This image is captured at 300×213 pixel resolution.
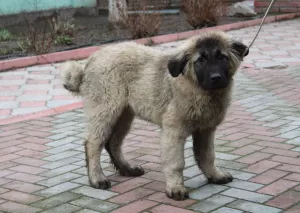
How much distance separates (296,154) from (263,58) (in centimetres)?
486

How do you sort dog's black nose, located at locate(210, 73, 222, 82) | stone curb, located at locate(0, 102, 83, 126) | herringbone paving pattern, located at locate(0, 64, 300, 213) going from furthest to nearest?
stone curb, located at locate(0, 102, 83, 126) → herringbone paving pattern, located at locate(0, 64, 300, 213) → dog's black nose, located at locate(210, 73, 222, 82)

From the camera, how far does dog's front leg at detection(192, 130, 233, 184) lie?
4.66m

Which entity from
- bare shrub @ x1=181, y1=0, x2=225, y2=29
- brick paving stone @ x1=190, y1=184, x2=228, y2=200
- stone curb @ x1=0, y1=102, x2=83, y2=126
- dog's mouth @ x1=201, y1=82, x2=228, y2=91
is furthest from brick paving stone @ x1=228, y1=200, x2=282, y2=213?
bare shrub @ x1=181, y1=0, x2=225, y2=29

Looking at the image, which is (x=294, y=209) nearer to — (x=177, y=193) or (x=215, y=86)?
(x=177, y=193)

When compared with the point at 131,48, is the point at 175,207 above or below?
below

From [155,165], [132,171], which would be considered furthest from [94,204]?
[155,165]

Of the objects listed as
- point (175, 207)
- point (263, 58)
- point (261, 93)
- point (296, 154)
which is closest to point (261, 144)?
point (296, 154)

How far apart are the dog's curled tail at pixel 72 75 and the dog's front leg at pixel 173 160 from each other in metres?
0.95

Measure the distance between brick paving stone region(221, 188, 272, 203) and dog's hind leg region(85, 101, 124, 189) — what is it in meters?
0.98

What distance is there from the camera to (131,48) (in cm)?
482

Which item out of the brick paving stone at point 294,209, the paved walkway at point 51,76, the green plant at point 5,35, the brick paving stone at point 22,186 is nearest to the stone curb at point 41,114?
the paved walkway at point 51,76

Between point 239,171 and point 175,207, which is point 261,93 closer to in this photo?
point 239,171

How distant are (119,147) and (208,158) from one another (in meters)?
0.82

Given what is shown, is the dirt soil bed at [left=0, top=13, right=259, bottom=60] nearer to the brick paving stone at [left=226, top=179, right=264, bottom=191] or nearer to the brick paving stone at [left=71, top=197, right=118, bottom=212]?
the brick paving stone at [left=71, top=197, right=118, bottom=212]
